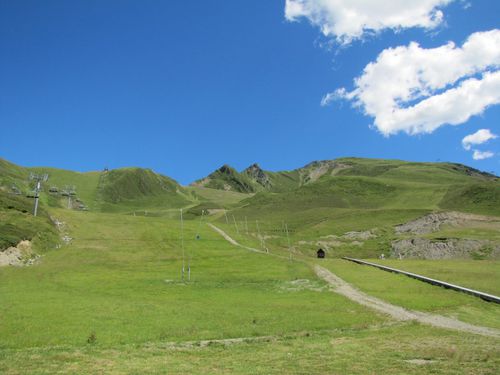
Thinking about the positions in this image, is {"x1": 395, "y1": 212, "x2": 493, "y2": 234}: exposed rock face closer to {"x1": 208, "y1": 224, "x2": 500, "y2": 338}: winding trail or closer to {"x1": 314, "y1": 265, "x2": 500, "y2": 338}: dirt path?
{"x1": 208, "y1": 224, "x2": 500, "y2": 338}: winding trail

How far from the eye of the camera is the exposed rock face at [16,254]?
65.2 metres

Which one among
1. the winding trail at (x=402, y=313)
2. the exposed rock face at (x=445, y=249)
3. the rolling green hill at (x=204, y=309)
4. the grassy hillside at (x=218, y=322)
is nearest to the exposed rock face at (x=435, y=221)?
the exposed rock face at (x=445, y=249)

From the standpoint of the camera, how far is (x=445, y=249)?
336 feet

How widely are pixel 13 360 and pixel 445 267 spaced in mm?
63907

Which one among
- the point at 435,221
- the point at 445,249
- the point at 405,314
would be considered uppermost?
the point at 435,221

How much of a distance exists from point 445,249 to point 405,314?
72.4 m

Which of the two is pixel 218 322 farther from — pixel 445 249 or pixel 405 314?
pixel 445 249

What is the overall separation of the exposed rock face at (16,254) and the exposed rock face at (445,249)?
8262cm

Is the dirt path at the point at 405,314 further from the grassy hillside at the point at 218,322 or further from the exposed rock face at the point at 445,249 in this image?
the exposed rock face at the point at 445,249

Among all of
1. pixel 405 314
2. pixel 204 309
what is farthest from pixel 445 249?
pixel 204 309

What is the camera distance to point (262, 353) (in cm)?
2417

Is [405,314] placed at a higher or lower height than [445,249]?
lower

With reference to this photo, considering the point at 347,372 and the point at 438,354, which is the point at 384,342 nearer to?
the point at 438,354

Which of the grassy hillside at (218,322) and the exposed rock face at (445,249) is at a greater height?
the exposed rock face at (445,249)
